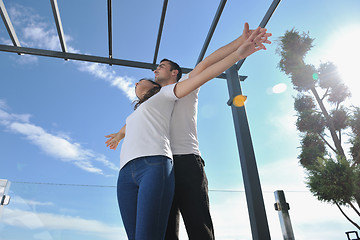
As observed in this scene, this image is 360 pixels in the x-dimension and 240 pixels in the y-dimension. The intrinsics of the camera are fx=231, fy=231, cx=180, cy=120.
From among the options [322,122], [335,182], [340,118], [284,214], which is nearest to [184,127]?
[284,214]

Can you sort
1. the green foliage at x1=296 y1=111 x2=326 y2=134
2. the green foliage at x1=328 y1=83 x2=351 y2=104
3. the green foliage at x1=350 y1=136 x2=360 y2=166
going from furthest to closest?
the green foliage at x1=328 y1=83 x2=351 y2=104, the green foliage at x1=296 y1=111 x2=326 y2=134, the green foliage at x1=350 y1=136 x2=360 y2=166

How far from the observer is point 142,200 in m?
0.71

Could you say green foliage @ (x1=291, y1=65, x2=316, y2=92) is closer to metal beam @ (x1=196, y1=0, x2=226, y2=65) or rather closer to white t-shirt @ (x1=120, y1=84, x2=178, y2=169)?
metal beam @ (x1=196, y1=0, x2=226, y2=65)

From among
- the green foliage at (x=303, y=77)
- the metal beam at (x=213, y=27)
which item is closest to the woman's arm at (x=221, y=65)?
the metal beam at (x=213, y=27)

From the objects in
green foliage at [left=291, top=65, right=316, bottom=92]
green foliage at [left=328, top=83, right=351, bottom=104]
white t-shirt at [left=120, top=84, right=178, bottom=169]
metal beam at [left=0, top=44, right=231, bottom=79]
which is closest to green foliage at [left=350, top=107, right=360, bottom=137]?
green foliage at [left=328, top=83, right=351, bottom=104]

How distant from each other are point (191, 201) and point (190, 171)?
117 millimetres

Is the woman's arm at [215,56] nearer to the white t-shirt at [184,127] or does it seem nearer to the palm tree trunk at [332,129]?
the white t-shirt at [184,127]

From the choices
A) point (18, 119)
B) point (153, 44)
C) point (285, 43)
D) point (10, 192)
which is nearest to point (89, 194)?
point (10, 192)

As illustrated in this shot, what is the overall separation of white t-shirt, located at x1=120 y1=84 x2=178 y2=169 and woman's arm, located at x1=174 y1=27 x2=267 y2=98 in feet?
0.18

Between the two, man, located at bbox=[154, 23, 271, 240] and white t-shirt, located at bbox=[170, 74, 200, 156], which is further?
white t-shirt, located at bbox=[170, 74, 200, 156]

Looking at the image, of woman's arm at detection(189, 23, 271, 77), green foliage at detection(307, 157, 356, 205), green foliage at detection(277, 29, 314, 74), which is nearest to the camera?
woman's arm at detection(189, 23, 271, 77)

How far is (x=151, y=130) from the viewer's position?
2.78 feet

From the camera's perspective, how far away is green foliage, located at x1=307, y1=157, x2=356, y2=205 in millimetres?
7781

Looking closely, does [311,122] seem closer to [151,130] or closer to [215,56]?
[215,56]
